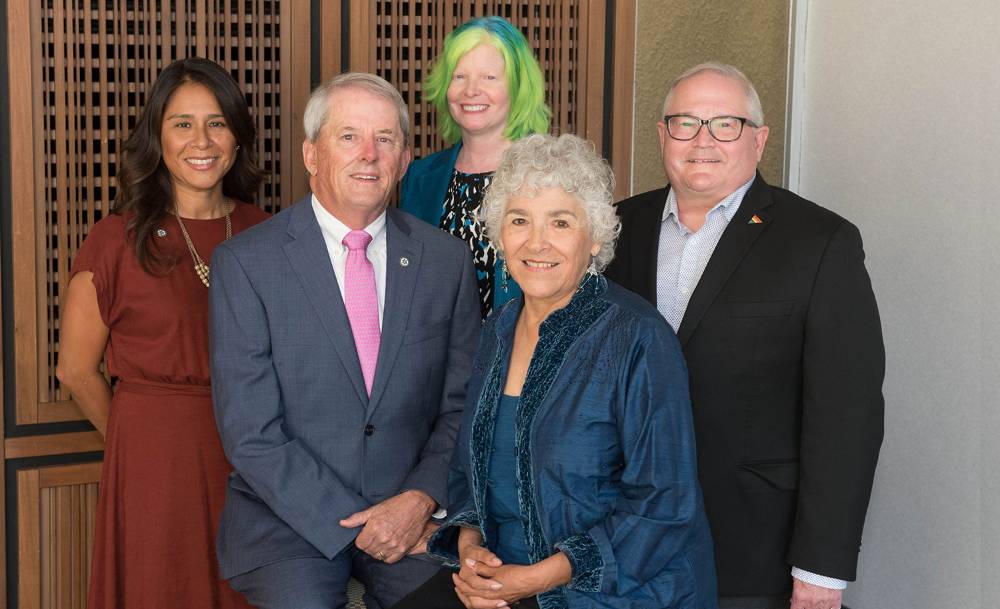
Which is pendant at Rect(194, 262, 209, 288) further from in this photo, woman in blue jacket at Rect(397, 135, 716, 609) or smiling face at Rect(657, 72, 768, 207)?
smiling face at Rect(657, 72, 768, 207)

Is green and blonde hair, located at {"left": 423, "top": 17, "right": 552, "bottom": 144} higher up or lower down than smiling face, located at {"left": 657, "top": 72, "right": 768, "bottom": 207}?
higher up

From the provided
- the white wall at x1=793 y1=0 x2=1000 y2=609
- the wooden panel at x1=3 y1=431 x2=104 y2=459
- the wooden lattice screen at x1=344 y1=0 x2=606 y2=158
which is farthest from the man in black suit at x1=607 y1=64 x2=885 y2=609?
the wooden panel at x1=3 y1=431 x2=104 y2=459

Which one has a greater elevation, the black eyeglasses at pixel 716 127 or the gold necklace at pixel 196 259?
the black eyeglasses at pixel 716 127

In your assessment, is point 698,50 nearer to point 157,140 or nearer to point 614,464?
point 157,140

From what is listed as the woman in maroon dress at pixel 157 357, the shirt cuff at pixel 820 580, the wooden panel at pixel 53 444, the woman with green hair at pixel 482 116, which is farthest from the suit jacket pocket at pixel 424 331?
the wooden panel at pixel 53 444

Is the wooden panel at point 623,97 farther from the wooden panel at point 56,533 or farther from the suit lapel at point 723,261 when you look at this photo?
the wooden panel at point 56,533

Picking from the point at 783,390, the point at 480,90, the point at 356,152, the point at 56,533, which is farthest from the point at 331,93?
the point at 56,533

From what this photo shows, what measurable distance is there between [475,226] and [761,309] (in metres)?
0.91

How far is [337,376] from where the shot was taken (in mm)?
2434

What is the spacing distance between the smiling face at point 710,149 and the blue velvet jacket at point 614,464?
47 cm

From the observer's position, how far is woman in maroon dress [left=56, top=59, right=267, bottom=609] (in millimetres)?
2809

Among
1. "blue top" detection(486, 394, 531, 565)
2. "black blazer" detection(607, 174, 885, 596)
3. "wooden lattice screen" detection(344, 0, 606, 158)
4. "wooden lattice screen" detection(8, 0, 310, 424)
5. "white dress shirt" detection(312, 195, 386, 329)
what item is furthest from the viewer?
"wooden lattice screen" detection(344, 0, 606, 158)

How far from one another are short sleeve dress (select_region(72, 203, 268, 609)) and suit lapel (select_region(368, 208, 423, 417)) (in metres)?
0.60

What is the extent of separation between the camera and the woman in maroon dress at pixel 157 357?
111 inches
